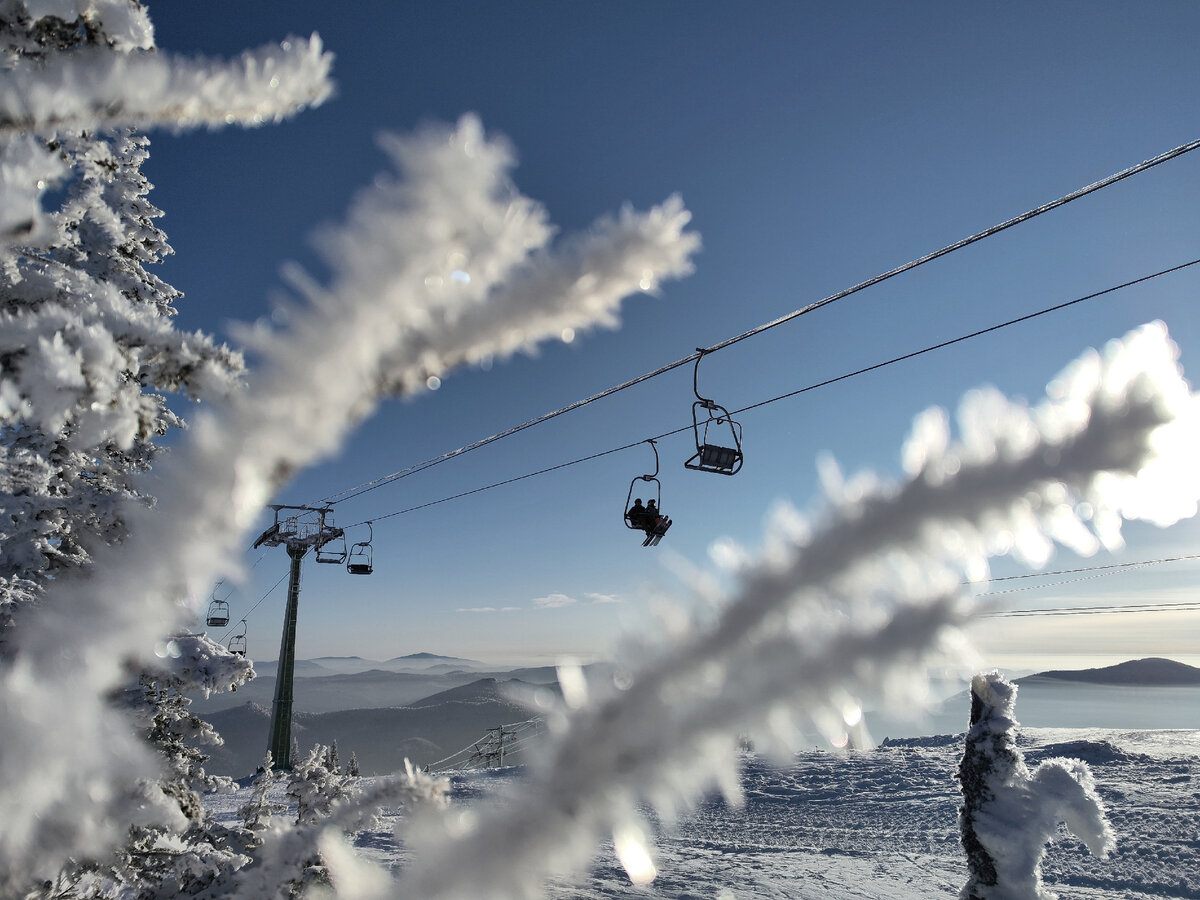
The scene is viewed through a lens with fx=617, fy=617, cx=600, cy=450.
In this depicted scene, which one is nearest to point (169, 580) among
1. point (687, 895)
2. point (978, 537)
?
point (978, 537)

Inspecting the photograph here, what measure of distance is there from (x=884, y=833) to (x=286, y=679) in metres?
22.5

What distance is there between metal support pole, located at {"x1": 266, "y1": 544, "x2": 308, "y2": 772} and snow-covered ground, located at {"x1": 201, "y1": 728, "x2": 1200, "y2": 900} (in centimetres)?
256

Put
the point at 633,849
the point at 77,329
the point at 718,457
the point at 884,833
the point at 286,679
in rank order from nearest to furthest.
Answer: the point at 633,849, the point at 77,329, the point at 718,457, the point at 884,833, the point at 286,679

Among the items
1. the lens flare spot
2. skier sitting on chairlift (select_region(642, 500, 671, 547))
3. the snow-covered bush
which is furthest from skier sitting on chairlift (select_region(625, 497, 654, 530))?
the lens flare spot

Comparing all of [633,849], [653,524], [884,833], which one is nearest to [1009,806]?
[653,524]

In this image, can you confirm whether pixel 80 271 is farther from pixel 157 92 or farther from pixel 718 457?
pixel 718 457

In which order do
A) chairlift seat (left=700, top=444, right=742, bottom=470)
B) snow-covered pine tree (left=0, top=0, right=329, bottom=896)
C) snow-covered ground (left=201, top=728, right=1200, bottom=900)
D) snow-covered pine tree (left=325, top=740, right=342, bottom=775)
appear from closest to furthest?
1. snow-covered pine tree (left=0, top=0, right=329, bottom=896)
2. chairlift seat (left=700, top=444, right=742, bottom=470)
3. snow-covered pine tree (left=325, top=740, right=342, bottom=775)
4. snow-covered ground (left=201, top=728, right=1200, bottom=900)

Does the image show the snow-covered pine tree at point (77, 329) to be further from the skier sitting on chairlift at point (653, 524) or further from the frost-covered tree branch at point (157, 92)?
the skier sitting on chairlift at point (653, 524)

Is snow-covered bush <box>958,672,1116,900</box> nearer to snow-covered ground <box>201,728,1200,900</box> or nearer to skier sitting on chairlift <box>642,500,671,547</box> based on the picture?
skier sitting on chairlift <box>642,500,671,547</box>

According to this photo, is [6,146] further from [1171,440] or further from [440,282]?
[1171,440]

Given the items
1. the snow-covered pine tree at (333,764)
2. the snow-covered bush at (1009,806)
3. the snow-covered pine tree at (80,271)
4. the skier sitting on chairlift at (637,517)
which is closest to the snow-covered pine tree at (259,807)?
the snow-covered pine tree at (333,764)

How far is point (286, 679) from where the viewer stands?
23984 mm

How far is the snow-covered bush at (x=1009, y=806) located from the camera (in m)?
9.06

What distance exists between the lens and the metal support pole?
79.4 feet
